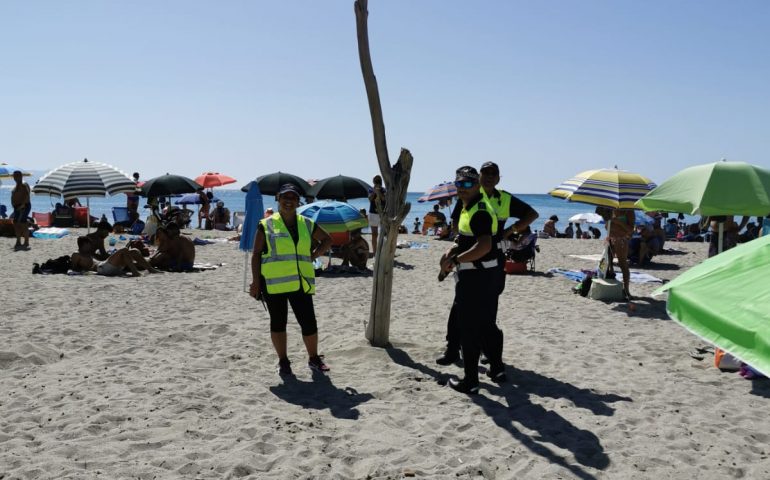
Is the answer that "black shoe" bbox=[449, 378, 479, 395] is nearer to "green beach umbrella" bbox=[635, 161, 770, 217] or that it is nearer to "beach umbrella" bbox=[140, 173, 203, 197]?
"green beach umbrella" bbox=[635, 161, 770, 217]

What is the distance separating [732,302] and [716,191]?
5313 mm

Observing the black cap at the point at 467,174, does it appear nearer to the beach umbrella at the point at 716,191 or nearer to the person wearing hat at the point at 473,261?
the person wearing hat at the point at 473,261

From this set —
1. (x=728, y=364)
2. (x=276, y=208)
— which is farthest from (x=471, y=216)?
(x=276, y=208)

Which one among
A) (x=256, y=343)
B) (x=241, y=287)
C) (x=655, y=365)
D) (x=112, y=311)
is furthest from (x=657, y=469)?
(x=241, y=287)

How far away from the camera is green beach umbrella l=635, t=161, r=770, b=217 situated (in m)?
7.02

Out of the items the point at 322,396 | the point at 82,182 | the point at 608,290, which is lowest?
the point at 322,396

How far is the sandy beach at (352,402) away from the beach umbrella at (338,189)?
8046 mm

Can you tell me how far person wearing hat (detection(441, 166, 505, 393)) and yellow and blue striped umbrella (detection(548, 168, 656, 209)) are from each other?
4373mm

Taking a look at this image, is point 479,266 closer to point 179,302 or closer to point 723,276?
point 723,276

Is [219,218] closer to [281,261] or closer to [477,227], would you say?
[281,261]

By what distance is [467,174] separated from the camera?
4.73 metres

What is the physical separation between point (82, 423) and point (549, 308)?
6.34 metres

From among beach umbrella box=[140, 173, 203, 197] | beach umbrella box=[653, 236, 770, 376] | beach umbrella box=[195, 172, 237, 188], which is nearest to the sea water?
beach umbrella box=[195, 172, 237, 188]

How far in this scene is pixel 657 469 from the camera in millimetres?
3785
